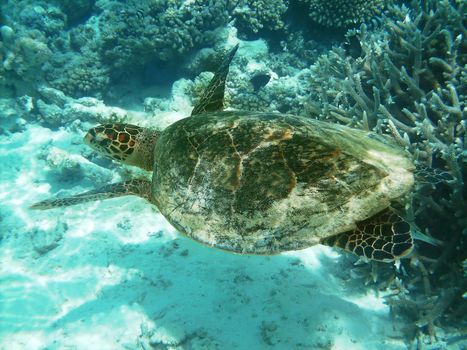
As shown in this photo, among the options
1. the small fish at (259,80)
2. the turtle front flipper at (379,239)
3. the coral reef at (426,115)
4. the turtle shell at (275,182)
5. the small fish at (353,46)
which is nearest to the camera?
the turtle front flipper at (379,239)

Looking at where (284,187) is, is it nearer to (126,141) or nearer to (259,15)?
(126,141)

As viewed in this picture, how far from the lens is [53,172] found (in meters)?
6.60

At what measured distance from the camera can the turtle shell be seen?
237 cm

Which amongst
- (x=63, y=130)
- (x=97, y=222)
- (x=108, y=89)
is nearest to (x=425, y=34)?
(x=97, y=222)

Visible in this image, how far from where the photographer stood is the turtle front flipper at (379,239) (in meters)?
2.27

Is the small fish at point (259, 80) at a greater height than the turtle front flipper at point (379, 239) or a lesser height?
lesser

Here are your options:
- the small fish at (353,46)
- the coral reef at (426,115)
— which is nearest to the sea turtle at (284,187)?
the coral reef at (426,115)

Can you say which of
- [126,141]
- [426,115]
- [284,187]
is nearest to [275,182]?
[284,187]

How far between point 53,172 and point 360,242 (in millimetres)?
6554

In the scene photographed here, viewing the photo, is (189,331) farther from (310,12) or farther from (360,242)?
(310,12)

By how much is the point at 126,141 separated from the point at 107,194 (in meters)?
0.81

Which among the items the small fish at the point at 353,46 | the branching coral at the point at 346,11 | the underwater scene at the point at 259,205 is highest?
the branching coral at the point at 346,11

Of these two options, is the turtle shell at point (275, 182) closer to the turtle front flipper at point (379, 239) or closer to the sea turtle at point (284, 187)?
the sea turtle at point (284, 187)

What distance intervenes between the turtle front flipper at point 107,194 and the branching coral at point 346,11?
6160mm
